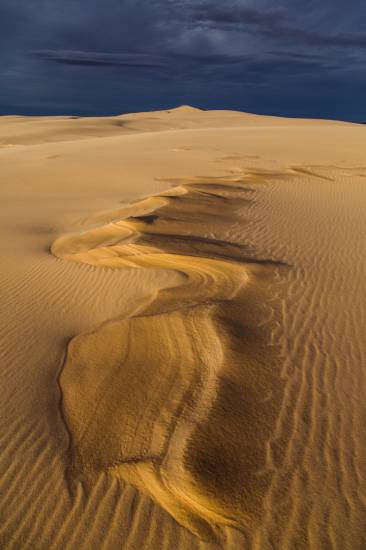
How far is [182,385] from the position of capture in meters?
3.27

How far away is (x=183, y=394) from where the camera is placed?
317cm

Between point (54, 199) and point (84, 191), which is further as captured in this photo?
point (84, 191)

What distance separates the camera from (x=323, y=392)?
3.26 m

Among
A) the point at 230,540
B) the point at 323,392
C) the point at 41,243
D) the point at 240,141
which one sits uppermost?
the point at 240,141

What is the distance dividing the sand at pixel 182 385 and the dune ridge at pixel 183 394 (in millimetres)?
11

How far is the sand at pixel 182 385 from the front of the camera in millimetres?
2365

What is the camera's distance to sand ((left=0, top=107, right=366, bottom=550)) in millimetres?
2365

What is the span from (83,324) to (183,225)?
342 centimetres

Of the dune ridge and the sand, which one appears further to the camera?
the dune ridge

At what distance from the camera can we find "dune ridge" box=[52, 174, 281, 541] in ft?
8.20

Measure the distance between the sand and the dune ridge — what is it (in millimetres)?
11

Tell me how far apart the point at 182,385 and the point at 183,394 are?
0.35 feet

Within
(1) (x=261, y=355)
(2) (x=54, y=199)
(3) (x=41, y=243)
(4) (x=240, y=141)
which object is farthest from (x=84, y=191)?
(4) (x=240, y=141)

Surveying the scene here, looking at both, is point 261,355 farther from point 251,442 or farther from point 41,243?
point 41,243
